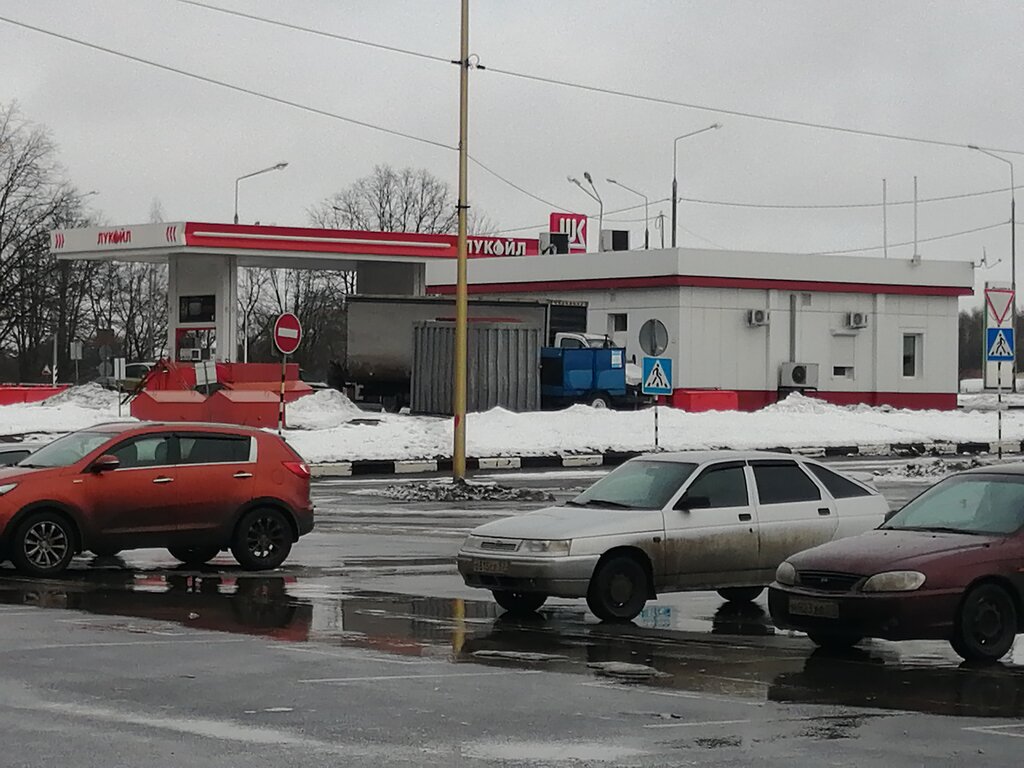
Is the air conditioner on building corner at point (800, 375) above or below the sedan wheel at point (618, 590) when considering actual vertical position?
above

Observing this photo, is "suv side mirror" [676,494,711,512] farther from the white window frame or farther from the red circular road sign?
the white window frame

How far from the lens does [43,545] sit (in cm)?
1594

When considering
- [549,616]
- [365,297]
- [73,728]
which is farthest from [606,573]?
[365,297]

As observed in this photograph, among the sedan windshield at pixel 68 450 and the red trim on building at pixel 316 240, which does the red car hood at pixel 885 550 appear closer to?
the sedan windshield at pixel 68 450

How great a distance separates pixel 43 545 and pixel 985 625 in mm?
9186

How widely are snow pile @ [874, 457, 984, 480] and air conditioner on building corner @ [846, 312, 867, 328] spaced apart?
22500 mm

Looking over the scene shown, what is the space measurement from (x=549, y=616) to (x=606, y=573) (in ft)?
Answer: 3.10

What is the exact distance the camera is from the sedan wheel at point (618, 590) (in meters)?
13.3

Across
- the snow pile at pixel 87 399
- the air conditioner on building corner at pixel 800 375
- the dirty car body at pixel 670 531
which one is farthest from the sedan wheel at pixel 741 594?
the air conditioner on building corner at pixel 800 375

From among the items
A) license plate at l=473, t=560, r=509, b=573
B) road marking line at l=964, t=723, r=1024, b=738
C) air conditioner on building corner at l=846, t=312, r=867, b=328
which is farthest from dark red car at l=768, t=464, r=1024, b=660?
air conditioner on building corner at l=846, t=312, r=867, b=328

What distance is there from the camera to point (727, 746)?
8086 mm

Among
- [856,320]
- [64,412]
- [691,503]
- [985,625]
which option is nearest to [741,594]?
[691,503]

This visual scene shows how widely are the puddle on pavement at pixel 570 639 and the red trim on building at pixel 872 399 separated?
41.1 meters

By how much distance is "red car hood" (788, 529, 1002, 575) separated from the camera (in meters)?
11.4
